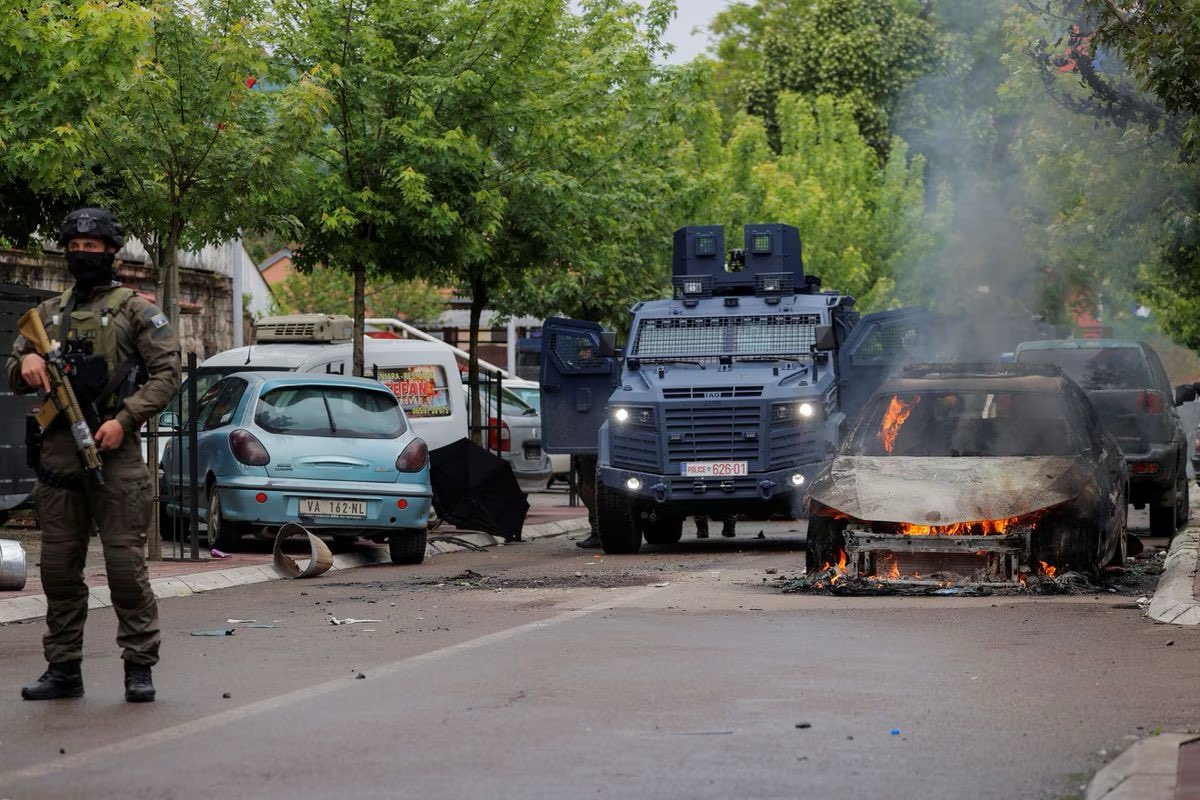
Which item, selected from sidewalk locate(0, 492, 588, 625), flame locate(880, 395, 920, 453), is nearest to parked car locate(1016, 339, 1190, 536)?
sidewalk locate(0, 492, 588, 625)

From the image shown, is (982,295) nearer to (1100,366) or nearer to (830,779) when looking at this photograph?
(1100,366)

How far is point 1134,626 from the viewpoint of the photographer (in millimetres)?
11242

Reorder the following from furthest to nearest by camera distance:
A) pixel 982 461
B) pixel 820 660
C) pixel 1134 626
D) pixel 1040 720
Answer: pixel 982 461, pixel 1134 626, pixel 820 660, pixel 1040 720

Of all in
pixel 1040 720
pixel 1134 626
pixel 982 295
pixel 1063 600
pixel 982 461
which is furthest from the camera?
pixel 982 295

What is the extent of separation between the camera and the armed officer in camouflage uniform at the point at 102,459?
8367mm

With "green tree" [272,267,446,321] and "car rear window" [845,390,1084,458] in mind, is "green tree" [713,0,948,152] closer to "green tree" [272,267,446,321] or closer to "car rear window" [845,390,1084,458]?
"green tree" [272,267,446,321]

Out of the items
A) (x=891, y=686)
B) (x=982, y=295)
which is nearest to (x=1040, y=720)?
(x=891, y=686)

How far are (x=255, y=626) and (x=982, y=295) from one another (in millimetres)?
23005

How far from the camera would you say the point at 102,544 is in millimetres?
8406

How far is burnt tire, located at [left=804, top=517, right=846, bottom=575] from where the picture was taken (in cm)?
1327

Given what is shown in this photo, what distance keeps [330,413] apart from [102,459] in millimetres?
9373

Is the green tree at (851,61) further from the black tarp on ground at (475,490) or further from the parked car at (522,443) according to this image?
the black tarp on ground at (475,490)

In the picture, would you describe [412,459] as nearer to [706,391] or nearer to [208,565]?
[208,565]

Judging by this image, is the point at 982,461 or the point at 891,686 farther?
the point at 982,461
